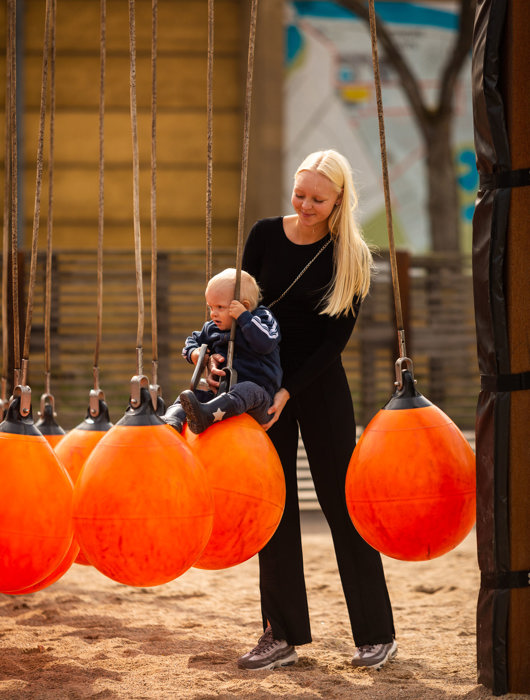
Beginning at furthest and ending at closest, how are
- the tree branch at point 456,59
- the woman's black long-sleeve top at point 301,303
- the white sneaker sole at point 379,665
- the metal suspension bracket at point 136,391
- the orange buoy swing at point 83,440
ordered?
the tree branch at point 456,59 → the white sneaker sole at point 379,665 → the woman's black long-sleeve top at point 301,303 → the orange buoy swing at point 83,440 → the metal suspension bracket at point 136,391

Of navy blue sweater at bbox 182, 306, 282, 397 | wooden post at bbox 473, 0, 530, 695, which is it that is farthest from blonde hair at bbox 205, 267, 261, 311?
wooden post at bbox 473, 0, 530, 695

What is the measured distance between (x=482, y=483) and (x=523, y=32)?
1308 millimetres

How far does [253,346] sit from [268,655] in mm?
1258

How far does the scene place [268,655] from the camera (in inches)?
139

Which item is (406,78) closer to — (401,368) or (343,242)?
(343,242)

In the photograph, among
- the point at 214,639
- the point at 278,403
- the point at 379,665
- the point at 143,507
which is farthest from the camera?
the point at 214,639

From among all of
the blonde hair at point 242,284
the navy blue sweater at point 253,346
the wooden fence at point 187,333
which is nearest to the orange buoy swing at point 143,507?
the navy blue sweater at point 253,346

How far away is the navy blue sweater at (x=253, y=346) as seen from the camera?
2881mm

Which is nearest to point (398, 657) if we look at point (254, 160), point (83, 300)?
point (83, 300)

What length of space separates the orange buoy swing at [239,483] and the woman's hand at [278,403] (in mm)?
258

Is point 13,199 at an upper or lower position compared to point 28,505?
upper

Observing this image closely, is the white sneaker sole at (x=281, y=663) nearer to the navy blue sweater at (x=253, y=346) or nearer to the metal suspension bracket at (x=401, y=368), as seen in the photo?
the navy blue sweater at (x=253, y=346)

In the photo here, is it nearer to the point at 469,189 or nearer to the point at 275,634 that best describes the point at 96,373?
the point at 275,634

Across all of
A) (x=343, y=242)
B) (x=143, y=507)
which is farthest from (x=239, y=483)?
(x=343, y=242)
